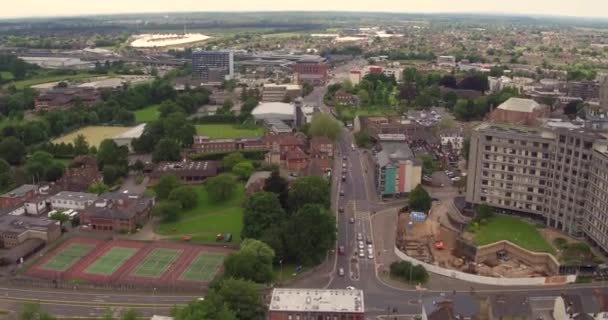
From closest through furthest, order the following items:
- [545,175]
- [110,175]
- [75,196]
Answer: [545,175]
[75,196]
[110,175]

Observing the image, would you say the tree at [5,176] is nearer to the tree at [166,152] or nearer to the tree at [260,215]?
the tree at [166,152]

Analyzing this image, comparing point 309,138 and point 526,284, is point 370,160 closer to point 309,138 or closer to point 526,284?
point 309,138

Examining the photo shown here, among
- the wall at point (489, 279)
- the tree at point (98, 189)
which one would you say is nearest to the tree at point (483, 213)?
the wall at point (489, 279)

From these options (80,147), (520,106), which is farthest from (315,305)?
(520,106)

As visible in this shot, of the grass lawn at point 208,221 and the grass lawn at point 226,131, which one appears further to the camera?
the grass lawn at point 226,131

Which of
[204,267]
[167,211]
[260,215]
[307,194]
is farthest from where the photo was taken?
[167,211]

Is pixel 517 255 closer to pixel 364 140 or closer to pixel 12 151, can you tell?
pixel 364 140

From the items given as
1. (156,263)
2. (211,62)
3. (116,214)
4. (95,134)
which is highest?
(211,62)

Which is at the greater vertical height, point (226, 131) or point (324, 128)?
point (324, 128)
